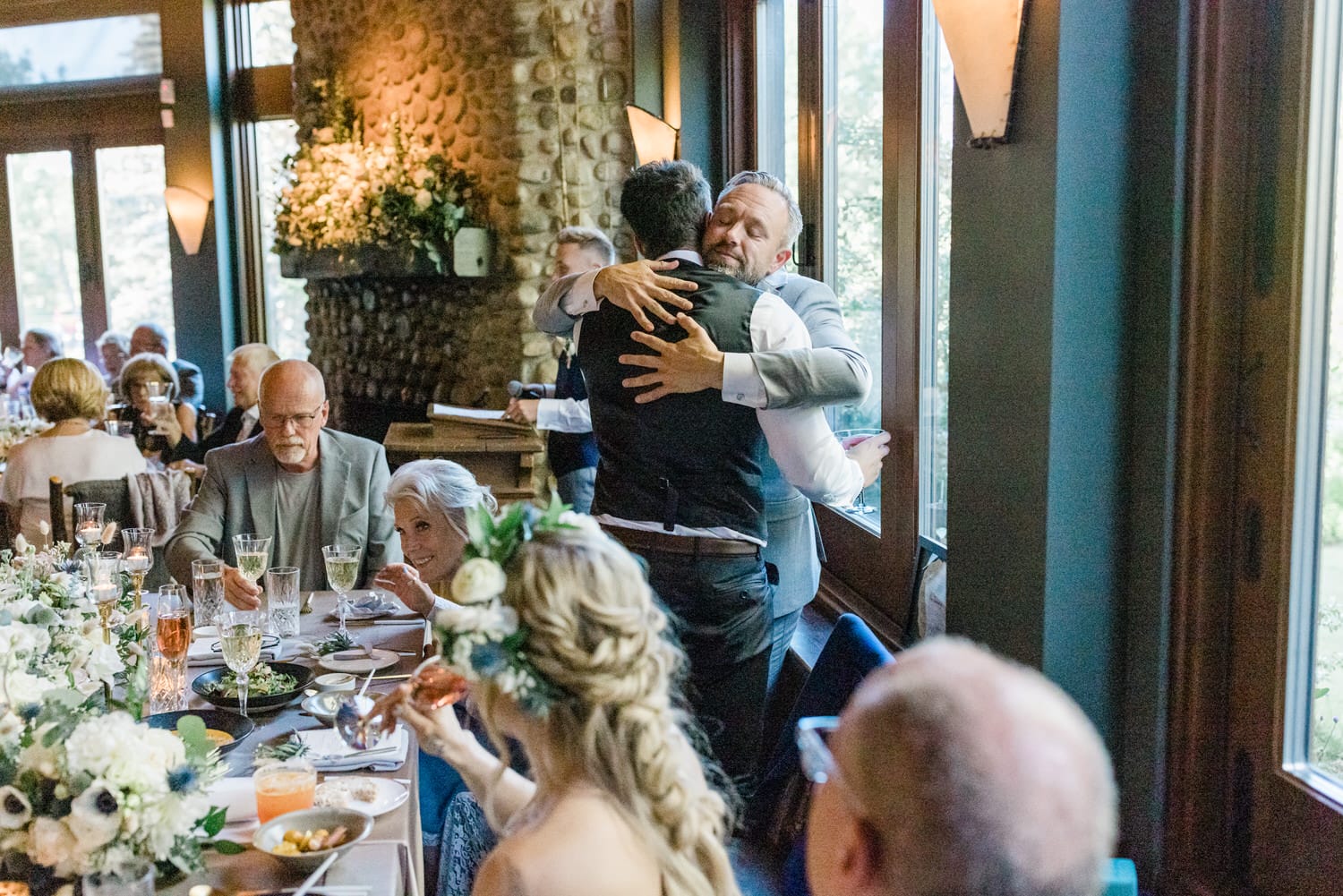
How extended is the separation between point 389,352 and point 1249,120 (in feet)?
19.2

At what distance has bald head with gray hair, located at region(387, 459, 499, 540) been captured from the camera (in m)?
2.80

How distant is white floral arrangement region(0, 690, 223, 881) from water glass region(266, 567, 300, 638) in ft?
3.84

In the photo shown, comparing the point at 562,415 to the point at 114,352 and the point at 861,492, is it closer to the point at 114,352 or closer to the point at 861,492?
the point at 861,492

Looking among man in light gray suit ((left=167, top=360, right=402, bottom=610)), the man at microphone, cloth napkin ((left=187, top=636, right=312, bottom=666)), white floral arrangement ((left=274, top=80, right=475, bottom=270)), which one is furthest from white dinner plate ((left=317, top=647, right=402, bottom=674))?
white floral arrangement ((left=274, top=80, right=475, bottom=270))

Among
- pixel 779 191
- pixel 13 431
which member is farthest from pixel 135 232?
pixel 779 191

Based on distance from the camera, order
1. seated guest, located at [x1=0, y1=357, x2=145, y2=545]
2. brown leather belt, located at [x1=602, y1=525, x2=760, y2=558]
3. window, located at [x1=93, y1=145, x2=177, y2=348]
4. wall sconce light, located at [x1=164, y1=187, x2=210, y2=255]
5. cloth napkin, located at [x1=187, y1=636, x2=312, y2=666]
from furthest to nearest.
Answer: window, located at [x1=93, y1=145, x2=177, y2=348]
wall sconce light, located at [x1=164, y1=187, x2=210, y2=255]
seated guest, located at [x1=0, y1=357, x2=145, y2=545]
cloth napkin, located at [x1=187, y1=636, x2=312, y2=666]
brown leather belt, located at [x1=602, y1=525, x2=760, y2=558]

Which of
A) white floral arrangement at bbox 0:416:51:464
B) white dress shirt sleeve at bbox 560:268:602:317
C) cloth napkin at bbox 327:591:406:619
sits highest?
white dress shirt sleeve at bbox 560:268:602:317

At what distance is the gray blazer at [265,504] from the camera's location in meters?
3.24

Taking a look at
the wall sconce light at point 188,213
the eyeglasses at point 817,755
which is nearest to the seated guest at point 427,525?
the eyeglasses at point 817,755

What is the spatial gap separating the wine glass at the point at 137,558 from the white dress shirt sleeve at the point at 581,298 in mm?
1091

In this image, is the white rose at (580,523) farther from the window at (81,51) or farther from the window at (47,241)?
the window at (47,241)

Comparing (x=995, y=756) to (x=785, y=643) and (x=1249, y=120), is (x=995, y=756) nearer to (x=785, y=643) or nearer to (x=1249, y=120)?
(x=1249, y=120)

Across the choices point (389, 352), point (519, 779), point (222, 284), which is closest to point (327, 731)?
point (519, 779)

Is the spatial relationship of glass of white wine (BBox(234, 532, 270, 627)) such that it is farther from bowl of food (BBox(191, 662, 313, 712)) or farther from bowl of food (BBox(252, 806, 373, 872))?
bowl of food (BBox(252, 806, 373, 872))
